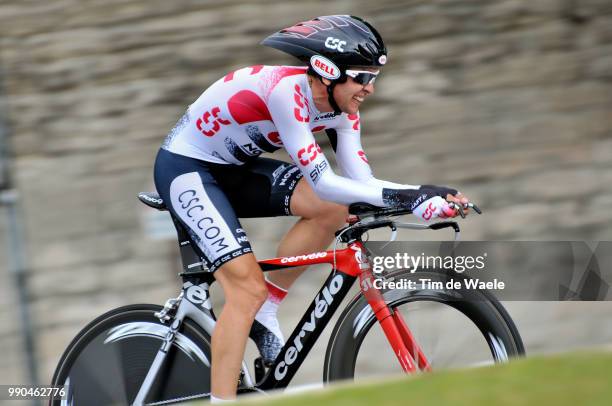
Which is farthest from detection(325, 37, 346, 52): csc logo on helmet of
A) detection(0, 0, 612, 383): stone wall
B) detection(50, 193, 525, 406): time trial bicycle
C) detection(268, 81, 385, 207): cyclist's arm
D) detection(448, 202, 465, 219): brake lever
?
detection(0, 0, 612, 383): stone wall

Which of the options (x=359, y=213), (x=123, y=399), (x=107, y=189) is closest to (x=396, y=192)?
(x=359, y=213)

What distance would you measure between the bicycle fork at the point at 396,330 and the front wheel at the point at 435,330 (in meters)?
0.04

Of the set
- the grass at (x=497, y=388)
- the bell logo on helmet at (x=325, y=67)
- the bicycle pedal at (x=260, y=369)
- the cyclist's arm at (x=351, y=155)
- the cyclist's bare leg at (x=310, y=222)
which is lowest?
the grass at (x=497, y=388)

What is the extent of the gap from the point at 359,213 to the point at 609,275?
2.39 m

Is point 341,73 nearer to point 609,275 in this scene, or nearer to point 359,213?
point 359,213

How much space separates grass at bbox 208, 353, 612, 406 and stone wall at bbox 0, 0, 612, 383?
9.54 ft

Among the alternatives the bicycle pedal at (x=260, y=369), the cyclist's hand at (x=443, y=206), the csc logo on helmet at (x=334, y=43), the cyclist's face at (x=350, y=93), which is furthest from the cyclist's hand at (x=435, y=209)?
the bicycle pedal at (x=260, y=369)

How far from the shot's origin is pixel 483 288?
437 cm

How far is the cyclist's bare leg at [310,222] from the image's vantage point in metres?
4.59

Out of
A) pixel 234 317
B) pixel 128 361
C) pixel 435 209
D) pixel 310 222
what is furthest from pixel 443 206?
pixel 128 361

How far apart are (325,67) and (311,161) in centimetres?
39

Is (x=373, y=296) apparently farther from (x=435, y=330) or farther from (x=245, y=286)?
(x=245, y=286)

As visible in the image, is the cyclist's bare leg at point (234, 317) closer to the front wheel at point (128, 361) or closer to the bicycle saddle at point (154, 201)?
the front wheel at point (128, 361)

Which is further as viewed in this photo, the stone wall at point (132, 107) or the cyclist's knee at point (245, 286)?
the stone wall at point (132, 107)
